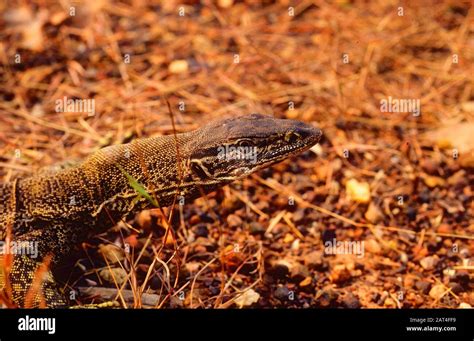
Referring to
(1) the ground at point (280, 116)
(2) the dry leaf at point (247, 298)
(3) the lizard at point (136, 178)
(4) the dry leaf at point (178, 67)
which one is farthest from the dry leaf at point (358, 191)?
(4) the dry leaf at point (178, 67)

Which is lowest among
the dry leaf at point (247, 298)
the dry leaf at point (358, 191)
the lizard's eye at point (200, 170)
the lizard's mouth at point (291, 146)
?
the dry leaf at point (247, 298)

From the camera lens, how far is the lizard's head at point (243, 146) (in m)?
2.67

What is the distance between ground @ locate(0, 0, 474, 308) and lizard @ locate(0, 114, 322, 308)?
5.7 inches

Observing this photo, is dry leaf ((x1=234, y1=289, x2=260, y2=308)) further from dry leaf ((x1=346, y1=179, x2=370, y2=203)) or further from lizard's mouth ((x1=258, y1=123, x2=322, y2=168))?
dry leaf ((x1=346, y1=179, x2=370, y2=203))

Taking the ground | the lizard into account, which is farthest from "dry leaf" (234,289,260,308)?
the lizard

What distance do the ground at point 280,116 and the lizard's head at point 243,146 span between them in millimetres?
190

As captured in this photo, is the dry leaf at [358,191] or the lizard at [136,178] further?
the dry leaf at [358,191]

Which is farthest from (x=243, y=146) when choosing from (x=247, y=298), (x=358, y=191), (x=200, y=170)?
(x=358, y=191)

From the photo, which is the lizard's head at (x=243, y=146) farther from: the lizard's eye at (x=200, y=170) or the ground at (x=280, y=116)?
the ground at (x=280, y=116)

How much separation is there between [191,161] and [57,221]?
0.67 meters

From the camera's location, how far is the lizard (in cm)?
269

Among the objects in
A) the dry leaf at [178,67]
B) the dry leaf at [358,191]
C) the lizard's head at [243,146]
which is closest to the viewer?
the lizard's head at [243,146]
